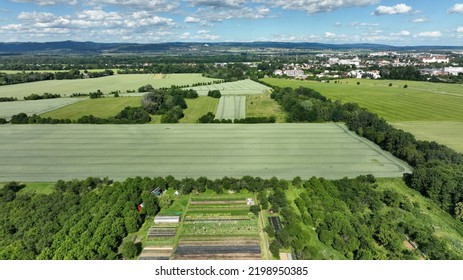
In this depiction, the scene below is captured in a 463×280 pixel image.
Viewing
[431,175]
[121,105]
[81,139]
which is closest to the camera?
[431,175]

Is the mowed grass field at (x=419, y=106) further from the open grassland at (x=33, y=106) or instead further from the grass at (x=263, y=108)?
the open grassland at (x=33, y=106)

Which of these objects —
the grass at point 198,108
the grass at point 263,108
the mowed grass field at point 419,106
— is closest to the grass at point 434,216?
the mowed grass field at point 419,106

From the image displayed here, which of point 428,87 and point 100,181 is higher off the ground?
point 428,87

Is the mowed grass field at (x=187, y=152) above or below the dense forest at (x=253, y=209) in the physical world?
above

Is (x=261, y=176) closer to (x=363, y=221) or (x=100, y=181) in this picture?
(x=363, y=221)

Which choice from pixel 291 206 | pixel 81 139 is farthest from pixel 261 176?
pixel 81 139

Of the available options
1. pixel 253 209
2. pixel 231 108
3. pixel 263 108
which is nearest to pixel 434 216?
pixel 253 209
